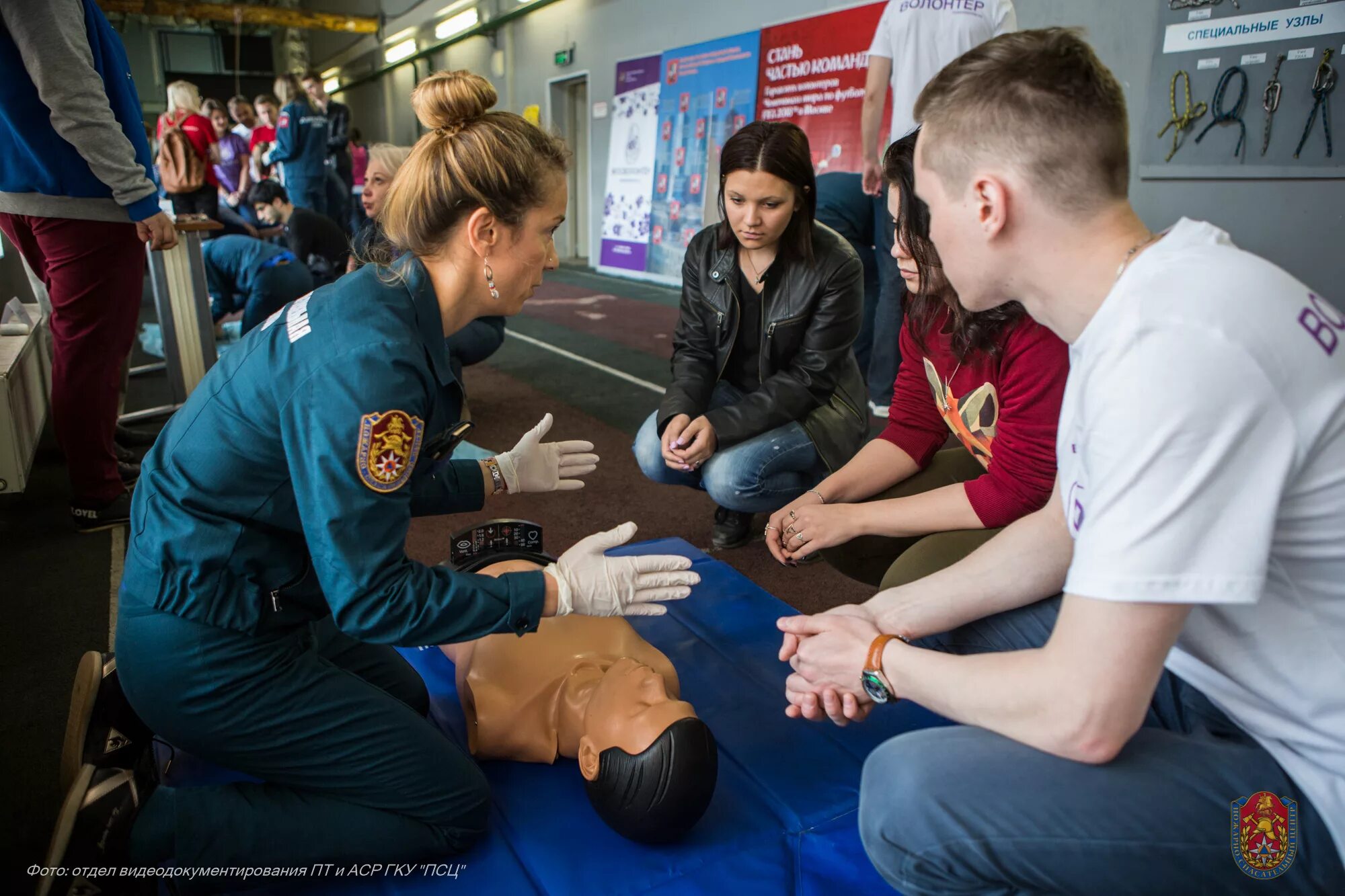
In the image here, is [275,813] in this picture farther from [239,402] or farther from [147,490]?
[239,402]

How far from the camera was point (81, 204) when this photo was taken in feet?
8.63

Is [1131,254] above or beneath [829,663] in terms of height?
above

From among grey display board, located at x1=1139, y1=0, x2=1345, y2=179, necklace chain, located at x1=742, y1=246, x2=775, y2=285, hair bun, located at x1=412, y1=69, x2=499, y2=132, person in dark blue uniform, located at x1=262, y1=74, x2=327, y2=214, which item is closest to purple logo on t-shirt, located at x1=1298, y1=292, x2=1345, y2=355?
hair bun, located at x1=412, y1=69, x2=499, y2=132

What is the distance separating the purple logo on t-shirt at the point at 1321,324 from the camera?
884 mm

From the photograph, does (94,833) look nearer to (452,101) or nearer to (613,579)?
(613,579)

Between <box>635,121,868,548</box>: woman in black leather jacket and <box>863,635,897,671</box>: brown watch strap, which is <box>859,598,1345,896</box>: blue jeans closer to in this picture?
<box>863,635,897,671</box>: brown watch strap

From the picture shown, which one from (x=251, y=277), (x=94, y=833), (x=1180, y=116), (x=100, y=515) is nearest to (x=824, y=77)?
(x=1180, y=116)

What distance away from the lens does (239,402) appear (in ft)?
4.23

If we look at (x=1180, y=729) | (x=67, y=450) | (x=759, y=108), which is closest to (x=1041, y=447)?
(x=1180, y=729)

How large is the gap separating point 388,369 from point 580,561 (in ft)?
1.41

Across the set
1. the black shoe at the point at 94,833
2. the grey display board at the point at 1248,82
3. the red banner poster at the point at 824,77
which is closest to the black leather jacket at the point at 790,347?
the black shoe at the point at 94,833

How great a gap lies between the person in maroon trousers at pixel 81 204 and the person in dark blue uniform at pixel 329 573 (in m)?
1.62

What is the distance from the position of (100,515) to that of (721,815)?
2.37 meters

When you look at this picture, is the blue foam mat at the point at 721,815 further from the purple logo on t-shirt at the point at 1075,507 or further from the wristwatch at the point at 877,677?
the purple logo on t-shirt at the point at 1075,507
